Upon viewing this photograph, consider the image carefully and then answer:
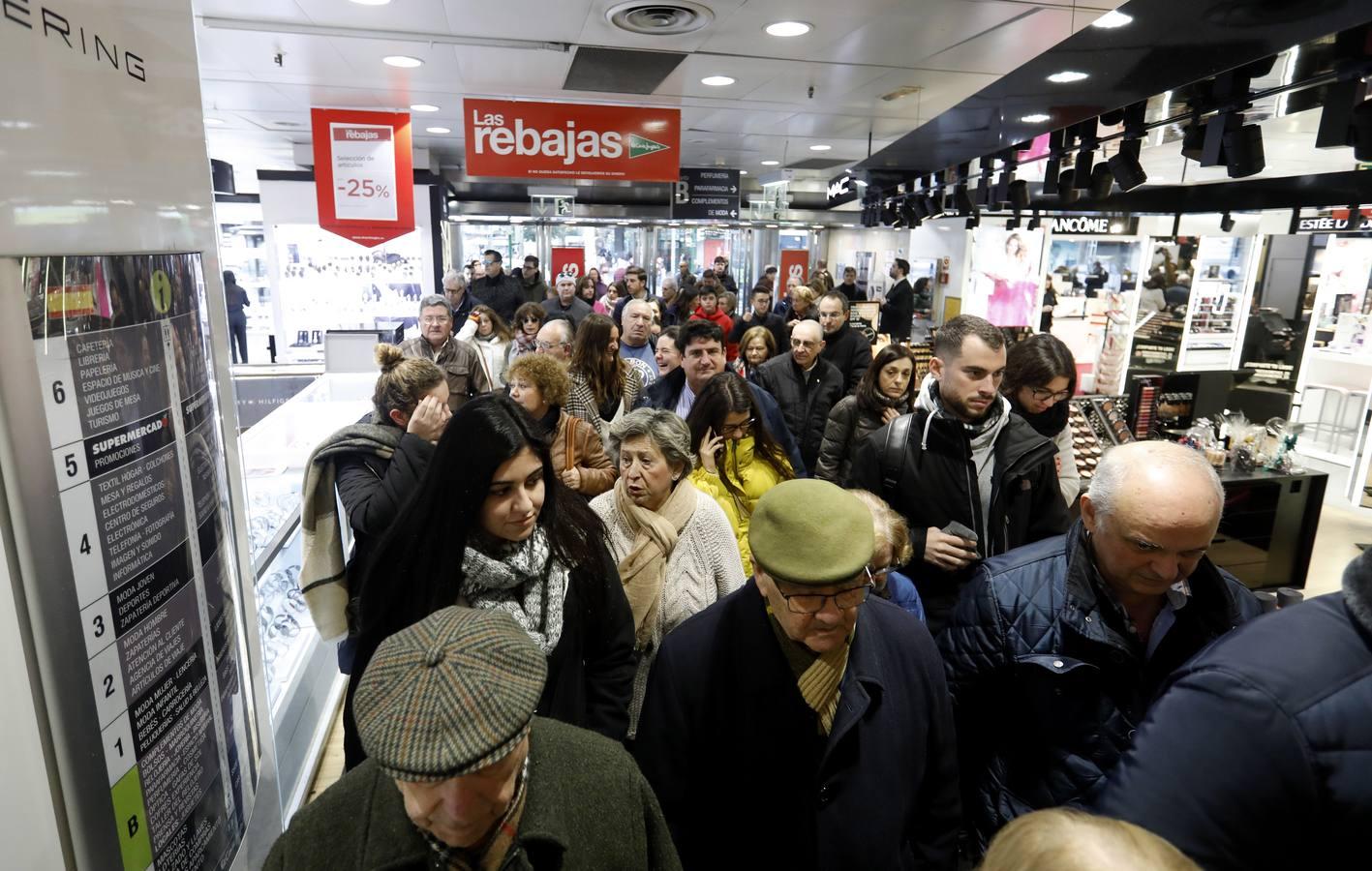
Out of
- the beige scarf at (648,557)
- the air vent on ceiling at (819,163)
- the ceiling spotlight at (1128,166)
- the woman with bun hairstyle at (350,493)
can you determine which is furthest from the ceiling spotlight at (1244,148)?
the air vent on ceiling at (819,163)

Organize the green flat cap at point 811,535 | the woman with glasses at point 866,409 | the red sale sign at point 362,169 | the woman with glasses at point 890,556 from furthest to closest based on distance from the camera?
the red sale sign at point 362,169 < the woman with glasses at point 866,409 < the woman with glasses at point 890,556 < the green flat cap at point 811,535

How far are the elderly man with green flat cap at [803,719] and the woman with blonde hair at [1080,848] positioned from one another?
25.5 inches

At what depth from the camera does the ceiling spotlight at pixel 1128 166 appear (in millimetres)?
4605

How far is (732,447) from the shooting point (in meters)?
3.31

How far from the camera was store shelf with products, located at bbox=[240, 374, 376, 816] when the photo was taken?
3.05 metres

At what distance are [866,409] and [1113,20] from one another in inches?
81.8

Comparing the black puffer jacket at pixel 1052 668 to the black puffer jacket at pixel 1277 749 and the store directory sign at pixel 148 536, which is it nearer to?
the black puffer jacket at pixel 1277 749

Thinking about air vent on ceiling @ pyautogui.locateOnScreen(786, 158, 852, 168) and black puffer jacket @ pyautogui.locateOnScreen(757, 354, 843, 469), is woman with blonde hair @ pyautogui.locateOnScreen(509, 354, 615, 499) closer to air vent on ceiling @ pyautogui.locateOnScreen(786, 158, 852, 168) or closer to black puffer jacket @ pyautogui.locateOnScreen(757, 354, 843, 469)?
black puffer jacket @ pyautogui.locateOnScreen(757, 354, 843, 469)

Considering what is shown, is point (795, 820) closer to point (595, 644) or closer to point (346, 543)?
point (595, 644)

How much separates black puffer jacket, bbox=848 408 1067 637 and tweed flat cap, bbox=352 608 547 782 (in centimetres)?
194

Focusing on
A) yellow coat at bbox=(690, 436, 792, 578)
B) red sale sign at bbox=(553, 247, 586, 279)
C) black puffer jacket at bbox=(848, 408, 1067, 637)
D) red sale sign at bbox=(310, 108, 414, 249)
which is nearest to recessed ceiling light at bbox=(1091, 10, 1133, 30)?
black puffer jacket at bbox=(848, 408, 1067, 637)

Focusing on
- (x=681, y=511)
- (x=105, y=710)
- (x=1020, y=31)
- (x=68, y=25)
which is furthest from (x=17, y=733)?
(x=1020, y=31)

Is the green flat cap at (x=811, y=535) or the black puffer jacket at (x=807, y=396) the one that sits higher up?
the green flat cap at (x=811, y=535)

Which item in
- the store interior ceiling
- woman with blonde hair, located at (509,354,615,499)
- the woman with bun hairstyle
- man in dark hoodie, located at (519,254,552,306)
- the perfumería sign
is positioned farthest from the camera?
man in dark hoodie, located at (519,254,552,306)
